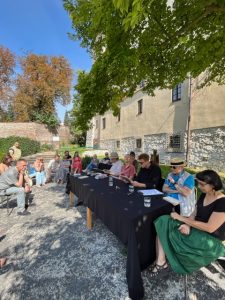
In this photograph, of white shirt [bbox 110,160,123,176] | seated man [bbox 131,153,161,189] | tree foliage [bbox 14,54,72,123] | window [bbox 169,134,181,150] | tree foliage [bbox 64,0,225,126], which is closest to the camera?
tree foliage [bbox 64,0,225,126]

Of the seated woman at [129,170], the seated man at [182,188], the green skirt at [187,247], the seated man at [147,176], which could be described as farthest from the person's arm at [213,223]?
the seated woman at [129,170]

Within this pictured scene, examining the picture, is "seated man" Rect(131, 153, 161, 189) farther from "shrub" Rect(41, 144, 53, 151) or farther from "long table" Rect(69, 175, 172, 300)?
"shrub" Rect(41, 144, 53, 151)

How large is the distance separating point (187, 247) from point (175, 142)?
1096cm

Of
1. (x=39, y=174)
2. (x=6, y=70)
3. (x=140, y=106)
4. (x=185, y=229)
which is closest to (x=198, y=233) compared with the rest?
→ (x=185, y=229)

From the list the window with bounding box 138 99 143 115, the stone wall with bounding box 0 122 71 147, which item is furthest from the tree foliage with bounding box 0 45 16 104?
the window with bounding box 138 99 143 115

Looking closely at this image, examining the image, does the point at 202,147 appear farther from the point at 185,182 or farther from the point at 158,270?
the point at 158,270

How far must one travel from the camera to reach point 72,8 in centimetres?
400

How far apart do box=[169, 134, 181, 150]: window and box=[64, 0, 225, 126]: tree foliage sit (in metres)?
6.99

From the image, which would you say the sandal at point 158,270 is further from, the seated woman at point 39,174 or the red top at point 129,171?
the seated woman at point 39,174

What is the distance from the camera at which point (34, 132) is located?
24.7m

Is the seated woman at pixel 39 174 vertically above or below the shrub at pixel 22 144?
below

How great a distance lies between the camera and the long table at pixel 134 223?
2301 mm

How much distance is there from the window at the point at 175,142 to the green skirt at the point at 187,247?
34.4 ft

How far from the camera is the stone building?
32.9 ft
